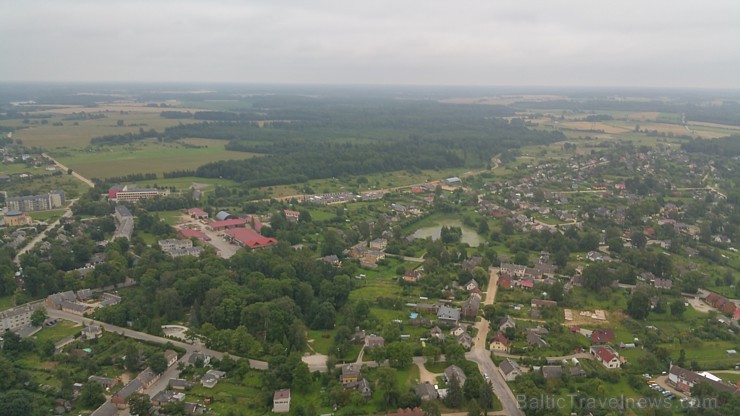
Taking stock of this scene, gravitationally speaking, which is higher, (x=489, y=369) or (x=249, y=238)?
(x=249, y=238)

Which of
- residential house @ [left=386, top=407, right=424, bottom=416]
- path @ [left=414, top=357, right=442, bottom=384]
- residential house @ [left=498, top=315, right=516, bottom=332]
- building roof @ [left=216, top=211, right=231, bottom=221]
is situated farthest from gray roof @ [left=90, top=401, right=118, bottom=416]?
building roof @ [left=216, top=211, right=231, bottom=221]

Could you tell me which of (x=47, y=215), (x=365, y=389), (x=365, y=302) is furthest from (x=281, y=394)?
(x=47, y=215)

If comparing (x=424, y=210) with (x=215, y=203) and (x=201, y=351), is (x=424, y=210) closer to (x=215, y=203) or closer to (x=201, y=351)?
(x=215, y=203)

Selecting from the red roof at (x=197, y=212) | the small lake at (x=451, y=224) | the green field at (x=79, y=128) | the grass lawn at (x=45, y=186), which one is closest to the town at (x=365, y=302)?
the red roof at (x=197, y=212)

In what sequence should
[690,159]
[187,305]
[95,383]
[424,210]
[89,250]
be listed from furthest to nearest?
[690,159], [424,210], [89,250], [187,305], [95,383]

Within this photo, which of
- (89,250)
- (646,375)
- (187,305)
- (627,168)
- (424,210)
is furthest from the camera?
(627,168)

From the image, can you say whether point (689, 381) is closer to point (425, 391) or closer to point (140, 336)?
point (425, 391)

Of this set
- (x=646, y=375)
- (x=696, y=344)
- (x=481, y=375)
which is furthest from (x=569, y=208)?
(x=481, y=375)
